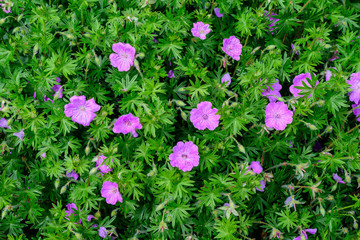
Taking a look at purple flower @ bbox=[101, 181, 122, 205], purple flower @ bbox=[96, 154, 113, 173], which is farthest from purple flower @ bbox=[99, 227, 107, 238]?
purple flower @ bbox=[96, 154, 113, 173]

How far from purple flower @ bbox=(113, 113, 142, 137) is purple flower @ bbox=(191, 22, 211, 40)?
934mm

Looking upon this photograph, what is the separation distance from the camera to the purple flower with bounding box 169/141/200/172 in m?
2.68

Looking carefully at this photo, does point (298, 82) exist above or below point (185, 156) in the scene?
above

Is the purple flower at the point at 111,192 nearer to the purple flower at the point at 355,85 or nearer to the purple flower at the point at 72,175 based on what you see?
the purple flower at the point at 72,175

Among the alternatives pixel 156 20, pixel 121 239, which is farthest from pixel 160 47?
pixel 121 239

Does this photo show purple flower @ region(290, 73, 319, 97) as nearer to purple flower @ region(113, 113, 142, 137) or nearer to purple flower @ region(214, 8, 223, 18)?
purple flower @ region(214, 8, 223, 18)

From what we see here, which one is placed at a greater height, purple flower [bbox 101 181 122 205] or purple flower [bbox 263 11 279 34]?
purple flower [bbox 263 11 279 34]

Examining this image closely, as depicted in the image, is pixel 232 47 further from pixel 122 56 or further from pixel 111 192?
pixel 111 192

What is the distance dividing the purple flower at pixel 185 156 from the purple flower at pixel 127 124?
0.35 metres

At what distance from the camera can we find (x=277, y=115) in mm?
2781

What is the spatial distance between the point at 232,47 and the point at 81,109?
4.70ft

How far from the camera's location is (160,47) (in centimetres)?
294

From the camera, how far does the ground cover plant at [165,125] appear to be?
9.07 ft

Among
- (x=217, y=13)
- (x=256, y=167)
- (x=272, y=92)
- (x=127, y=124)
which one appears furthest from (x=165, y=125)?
(x=217, y=13)
